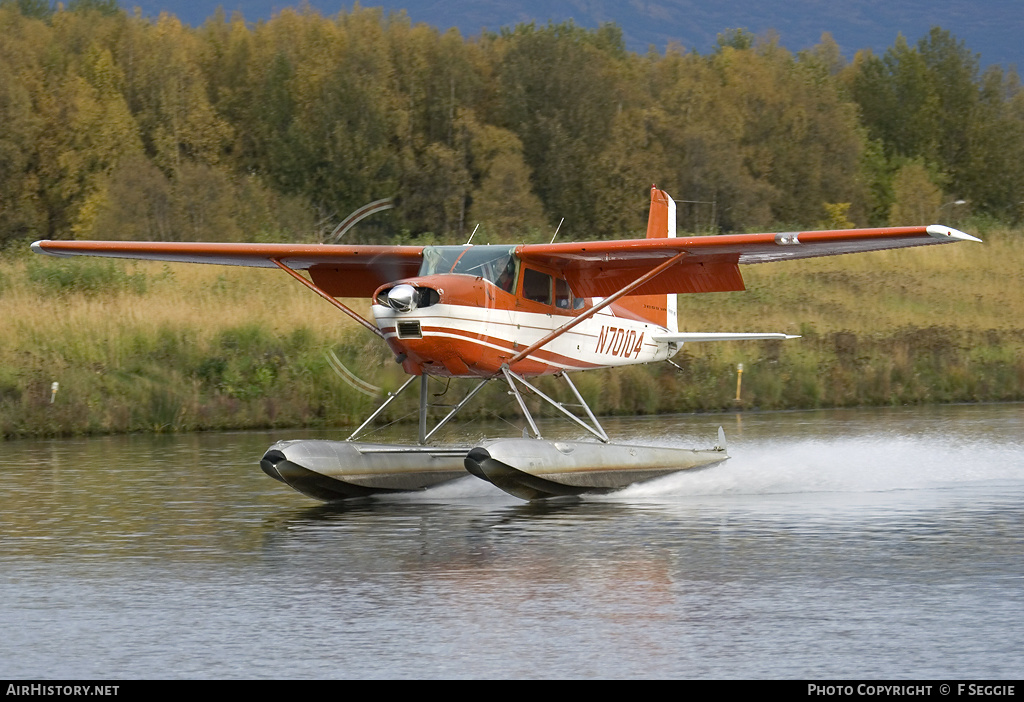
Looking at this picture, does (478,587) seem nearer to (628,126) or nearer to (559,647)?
(559,647)

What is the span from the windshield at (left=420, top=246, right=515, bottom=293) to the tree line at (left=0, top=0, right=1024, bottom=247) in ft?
92.9

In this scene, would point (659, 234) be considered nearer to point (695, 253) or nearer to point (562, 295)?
point (562, 295)

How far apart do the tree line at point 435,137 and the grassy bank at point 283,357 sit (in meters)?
14.3

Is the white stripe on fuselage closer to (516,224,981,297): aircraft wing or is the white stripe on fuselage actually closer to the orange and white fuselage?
the orange and white fuselage

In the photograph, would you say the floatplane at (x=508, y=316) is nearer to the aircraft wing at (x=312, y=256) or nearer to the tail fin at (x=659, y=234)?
the aircraft wing at (x=312, y=256)

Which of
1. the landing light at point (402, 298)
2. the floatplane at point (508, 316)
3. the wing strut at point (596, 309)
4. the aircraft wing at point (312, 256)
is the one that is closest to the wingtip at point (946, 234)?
the floatplane at point (508, 316)

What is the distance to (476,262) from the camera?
1264 centimetres

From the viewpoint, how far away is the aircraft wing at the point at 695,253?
1180 cm

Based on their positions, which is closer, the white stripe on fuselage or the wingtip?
the wingtip

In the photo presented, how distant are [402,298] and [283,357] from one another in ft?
33.6

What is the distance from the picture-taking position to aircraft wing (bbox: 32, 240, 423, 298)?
13.7 metres

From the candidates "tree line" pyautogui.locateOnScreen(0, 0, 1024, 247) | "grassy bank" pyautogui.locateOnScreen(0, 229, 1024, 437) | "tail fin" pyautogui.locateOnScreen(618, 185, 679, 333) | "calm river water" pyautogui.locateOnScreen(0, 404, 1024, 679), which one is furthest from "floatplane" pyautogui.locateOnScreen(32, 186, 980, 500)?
"tree line" pyautogui.locateOnScreen(0, 0, 1024, 247)
